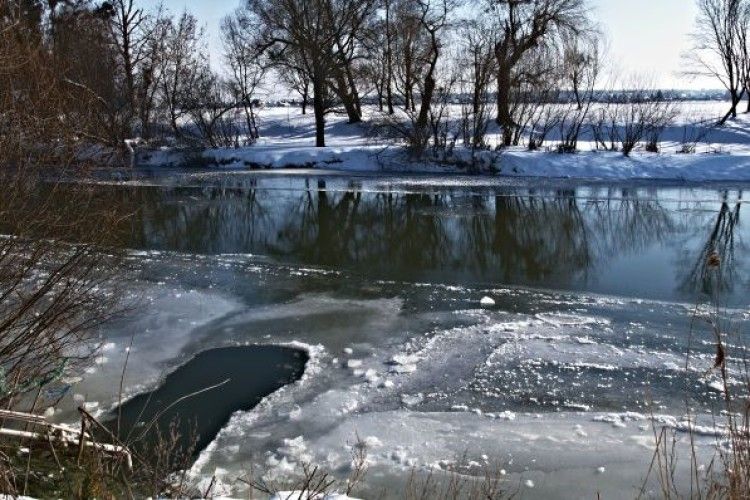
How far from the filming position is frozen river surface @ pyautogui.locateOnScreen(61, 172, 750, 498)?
5430 mm

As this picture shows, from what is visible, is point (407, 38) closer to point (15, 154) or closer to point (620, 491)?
point (15, 154)

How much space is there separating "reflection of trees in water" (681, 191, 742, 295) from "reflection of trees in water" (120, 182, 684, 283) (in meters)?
1.02

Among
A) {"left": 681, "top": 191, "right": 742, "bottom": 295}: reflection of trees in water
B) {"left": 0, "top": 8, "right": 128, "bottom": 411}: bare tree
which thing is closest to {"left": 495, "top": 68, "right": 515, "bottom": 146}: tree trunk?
{"left": 681, "top": 191, "right": 742, "bottom": 295}: reflection of trees in water

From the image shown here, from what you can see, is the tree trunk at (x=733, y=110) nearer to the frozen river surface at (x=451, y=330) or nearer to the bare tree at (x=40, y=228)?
the frozen river surface at (x=451, y=330)

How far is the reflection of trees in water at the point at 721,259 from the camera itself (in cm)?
985

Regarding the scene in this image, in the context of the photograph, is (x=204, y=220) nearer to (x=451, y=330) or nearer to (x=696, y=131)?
(x=451, y=330)

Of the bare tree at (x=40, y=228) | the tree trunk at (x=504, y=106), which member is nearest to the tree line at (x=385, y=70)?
the tree trunk at (x=504, y=106)

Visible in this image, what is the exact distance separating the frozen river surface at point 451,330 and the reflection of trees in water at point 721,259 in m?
0.05

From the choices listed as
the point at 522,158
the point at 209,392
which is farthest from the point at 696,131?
the point at 209,392

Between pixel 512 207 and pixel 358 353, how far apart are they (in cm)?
1095

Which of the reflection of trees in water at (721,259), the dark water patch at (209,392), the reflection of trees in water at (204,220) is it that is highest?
the reflection of trees in water at (204,220)

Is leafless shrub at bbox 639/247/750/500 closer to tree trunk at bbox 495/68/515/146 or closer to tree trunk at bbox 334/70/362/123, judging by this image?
tree trunk at bbox 495/68/515/146

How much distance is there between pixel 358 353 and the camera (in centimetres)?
749

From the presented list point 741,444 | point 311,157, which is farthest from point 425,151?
point 741,444
